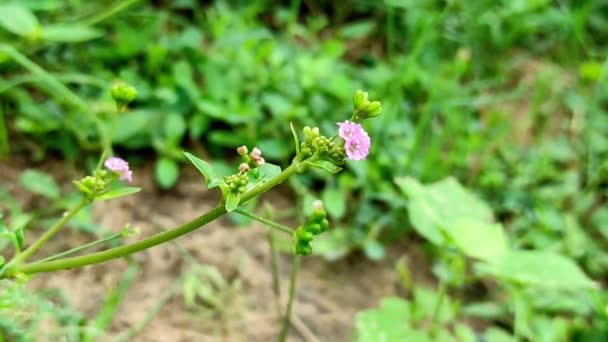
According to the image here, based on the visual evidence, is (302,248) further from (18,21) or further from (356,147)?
(18,21)

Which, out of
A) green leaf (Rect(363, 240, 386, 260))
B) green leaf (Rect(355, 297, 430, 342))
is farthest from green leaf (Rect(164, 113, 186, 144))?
green leaf (Rect(355, 297, 430, 342))

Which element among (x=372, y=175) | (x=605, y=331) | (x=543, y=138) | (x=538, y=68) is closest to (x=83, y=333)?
(x=372, y=175)

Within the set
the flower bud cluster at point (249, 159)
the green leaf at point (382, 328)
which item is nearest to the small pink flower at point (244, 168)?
the flower bud cluster at point (249, 159)

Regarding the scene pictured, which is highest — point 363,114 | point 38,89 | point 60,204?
point 363,114

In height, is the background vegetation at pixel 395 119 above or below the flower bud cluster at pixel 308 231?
below

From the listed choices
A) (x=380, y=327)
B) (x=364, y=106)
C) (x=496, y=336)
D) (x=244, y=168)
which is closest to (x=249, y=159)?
(x=244, y=168)

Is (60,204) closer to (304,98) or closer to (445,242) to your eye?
(304,98)

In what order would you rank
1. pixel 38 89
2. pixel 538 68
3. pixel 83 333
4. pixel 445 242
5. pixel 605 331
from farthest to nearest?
pixel 538 68
pixel 38 89
pixel 605 331
pixel 445 242
pixel 83 333

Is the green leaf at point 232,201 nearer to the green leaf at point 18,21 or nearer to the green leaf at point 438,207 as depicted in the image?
the green leaf at point 438,207
